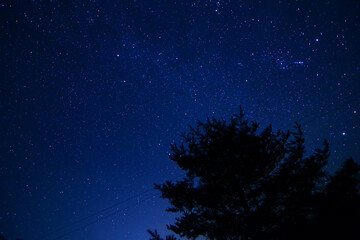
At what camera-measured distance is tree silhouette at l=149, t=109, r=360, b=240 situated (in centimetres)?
597

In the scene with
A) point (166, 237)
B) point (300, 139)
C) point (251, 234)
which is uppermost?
point (300, 139)

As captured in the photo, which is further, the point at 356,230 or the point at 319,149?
the point at 319,149

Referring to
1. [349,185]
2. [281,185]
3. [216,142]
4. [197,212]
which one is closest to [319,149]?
[349,185]

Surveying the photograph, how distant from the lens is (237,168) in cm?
621

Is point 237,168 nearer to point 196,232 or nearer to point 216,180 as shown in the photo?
point 216,180

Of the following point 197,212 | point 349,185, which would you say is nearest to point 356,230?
point 349,185

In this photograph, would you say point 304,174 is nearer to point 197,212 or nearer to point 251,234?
point 251,234

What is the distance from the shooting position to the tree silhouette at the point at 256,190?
5.97 metres

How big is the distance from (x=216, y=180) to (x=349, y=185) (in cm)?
388

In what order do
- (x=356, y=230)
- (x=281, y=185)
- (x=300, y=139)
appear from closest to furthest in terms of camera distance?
(x=356, y=230)
(x=281, y=185)
(x=300, y=139)

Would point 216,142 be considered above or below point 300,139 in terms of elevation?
above

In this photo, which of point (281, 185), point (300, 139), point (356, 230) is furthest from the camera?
point (300, 139)

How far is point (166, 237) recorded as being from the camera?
5.78 m

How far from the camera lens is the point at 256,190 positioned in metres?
6.33
